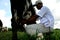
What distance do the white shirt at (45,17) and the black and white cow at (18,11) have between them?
1.82 m

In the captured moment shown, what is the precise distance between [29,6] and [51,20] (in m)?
2.66

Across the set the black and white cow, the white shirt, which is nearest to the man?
the white shirt

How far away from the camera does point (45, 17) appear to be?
7.91 m

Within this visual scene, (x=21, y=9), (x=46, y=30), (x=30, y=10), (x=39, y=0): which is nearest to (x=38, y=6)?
(x=39, y=0)

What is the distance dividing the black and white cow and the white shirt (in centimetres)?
182

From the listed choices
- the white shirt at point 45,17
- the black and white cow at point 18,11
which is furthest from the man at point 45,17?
the black and white cow at point 18,11

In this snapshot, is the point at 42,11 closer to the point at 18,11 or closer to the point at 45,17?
the point at 45,17

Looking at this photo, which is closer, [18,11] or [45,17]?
[45,17]

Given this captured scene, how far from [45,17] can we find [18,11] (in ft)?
9.43

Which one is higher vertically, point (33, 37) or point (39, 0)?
point (39, 0)

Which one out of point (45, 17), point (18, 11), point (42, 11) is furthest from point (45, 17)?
point (18, 11)

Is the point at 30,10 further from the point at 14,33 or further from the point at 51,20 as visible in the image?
the point at 51,20

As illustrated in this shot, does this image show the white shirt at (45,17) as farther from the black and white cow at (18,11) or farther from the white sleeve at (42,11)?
the black and white cow at (18,11)

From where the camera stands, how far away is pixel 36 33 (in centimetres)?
786
